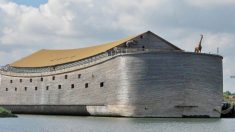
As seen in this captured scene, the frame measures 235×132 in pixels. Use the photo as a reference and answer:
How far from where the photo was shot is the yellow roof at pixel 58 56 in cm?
6024

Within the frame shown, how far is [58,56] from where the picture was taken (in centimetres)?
7038

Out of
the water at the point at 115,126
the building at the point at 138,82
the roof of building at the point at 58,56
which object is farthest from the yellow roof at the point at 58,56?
the water at the point at 115,126

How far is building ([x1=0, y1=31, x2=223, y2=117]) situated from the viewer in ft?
162

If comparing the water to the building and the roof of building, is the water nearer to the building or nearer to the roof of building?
the building

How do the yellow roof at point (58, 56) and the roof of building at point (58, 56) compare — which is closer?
the roof of building at point (58, 56)

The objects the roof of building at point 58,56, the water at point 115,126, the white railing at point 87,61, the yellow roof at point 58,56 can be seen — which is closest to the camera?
the water at point 115,126

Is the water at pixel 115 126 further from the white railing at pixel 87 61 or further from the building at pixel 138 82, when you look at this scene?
the white railing at pixel 87 61

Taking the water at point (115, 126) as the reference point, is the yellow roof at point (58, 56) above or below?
above

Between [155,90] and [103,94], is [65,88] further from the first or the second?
[155,90]

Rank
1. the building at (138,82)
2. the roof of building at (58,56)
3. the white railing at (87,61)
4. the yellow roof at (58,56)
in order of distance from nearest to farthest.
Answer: the building at (138,82) < the white railing at (87,61) < the roof of building at (58,56) < the yellow roof at (58,56)

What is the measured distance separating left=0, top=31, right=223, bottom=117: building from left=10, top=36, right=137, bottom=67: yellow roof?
1.62 feet

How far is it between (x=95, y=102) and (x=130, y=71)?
258 inches

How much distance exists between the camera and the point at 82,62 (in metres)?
58.9

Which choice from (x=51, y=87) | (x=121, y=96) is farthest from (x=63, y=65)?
(x=121, y=96)
